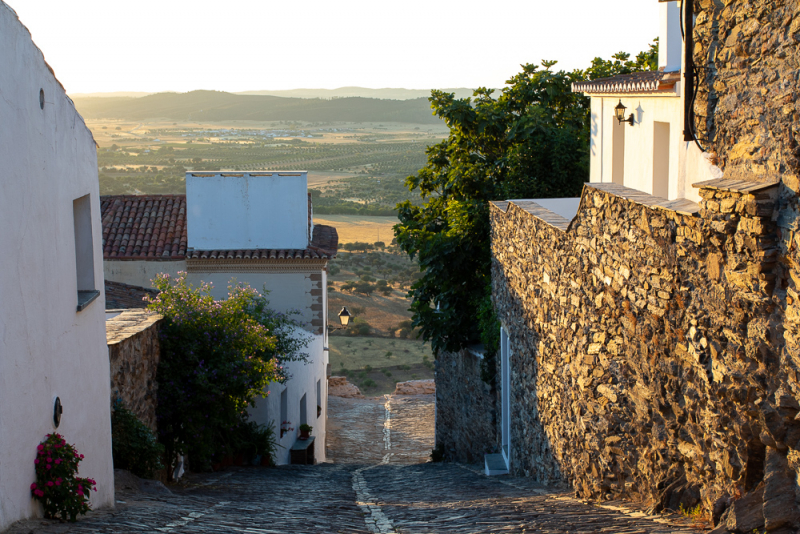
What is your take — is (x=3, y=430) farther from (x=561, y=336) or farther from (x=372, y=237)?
(x=372, y=237)

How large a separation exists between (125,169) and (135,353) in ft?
197

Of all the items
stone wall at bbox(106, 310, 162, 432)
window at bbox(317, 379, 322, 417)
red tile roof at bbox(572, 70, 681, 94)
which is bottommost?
window at bbox(317, 379, 322, 417)

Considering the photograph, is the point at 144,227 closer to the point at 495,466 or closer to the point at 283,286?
the point at 283,286

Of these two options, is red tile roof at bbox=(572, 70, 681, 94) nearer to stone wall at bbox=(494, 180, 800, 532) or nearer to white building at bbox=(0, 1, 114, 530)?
stone wall at bbox=(494, 180, 800, 532)

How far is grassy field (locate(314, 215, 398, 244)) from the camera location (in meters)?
52.3

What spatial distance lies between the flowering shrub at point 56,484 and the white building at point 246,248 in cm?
1241

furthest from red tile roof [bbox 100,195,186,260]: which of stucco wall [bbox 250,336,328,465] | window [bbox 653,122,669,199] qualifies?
window [bbox 653,122,669,199]

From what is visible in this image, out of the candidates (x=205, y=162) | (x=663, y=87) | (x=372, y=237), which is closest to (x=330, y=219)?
(x=372, y=237)

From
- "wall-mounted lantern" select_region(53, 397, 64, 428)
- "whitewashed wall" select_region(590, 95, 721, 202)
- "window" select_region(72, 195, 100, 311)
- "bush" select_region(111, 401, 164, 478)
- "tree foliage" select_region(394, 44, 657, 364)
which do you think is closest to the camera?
"wall-mounted lantern" select_region(53, 397, 64, 428)

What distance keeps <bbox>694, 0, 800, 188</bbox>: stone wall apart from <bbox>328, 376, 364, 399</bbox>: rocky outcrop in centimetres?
2006

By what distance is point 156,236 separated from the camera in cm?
1803

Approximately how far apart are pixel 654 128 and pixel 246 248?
431 inches

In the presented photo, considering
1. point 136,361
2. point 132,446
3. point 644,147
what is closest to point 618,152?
point 644,147

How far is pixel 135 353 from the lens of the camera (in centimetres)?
886
